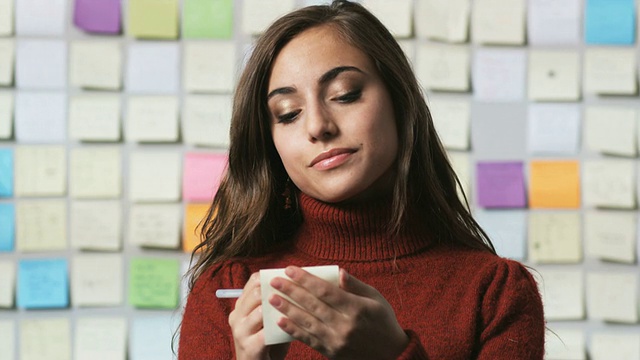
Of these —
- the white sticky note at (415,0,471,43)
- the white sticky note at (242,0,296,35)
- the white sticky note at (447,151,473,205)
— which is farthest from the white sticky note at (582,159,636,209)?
the white sticky note at (242,0,296,35)

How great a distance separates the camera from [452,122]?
192cm

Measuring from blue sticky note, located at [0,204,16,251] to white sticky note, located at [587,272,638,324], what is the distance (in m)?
1.30

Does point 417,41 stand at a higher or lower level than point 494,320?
higher

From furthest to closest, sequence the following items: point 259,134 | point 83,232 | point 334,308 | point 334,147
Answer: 1. point 83,232
2. point 259,134
3. point 334,147
4. point 334,308

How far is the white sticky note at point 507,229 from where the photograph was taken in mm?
1912

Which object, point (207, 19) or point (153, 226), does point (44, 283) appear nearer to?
point (153, 226)

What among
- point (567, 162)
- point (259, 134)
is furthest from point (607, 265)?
point (259, 134)

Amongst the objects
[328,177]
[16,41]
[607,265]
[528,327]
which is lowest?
[607,265]

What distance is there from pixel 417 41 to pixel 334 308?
1192mm

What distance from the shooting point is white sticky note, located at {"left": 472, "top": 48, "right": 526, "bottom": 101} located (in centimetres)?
193

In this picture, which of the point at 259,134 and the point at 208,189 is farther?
the point at 208,189

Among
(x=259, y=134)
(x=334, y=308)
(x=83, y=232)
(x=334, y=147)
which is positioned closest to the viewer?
(x=334, y=308)

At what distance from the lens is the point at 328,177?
1.03 metres

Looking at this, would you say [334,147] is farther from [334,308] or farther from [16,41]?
[16,41]
